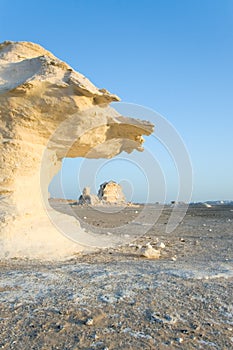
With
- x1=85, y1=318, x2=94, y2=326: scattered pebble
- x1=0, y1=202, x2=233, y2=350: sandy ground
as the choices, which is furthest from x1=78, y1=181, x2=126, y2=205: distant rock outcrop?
x1=85, y1=318, x2=94, y2=326: scattered pebble

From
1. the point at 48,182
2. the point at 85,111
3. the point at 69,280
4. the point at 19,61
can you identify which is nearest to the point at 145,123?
the point at 85,111

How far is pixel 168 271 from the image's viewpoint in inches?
182

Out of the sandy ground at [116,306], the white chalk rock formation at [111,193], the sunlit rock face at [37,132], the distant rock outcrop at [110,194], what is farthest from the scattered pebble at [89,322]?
the white chalk rock formation at [111,193]

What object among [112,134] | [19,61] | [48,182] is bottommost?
[48,182]

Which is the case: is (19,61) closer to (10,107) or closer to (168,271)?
(10,107)

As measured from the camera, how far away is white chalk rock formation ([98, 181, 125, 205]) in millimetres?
40156

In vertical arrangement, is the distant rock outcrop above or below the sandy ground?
above

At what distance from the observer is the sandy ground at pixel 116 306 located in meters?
2.54

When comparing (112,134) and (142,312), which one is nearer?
(142,312)

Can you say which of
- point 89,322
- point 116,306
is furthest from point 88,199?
point 89,322

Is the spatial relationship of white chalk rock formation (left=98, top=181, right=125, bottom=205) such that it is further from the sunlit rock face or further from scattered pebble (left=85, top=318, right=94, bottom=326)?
scattered pebble (left=85, top=318, right=94, bottom=326)

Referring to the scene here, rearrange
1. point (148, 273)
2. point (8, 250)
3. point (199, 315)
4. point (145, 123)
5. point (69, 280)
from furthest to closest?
1. point (145, 123)
2. point (8, 250)
3. point (148, 273)
4. point (69, 280)
5. point (199, 315)

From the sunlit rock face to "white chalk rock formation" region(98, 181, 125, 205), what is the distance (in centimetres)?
3183

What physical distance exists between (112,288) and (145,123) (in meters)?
5.34
